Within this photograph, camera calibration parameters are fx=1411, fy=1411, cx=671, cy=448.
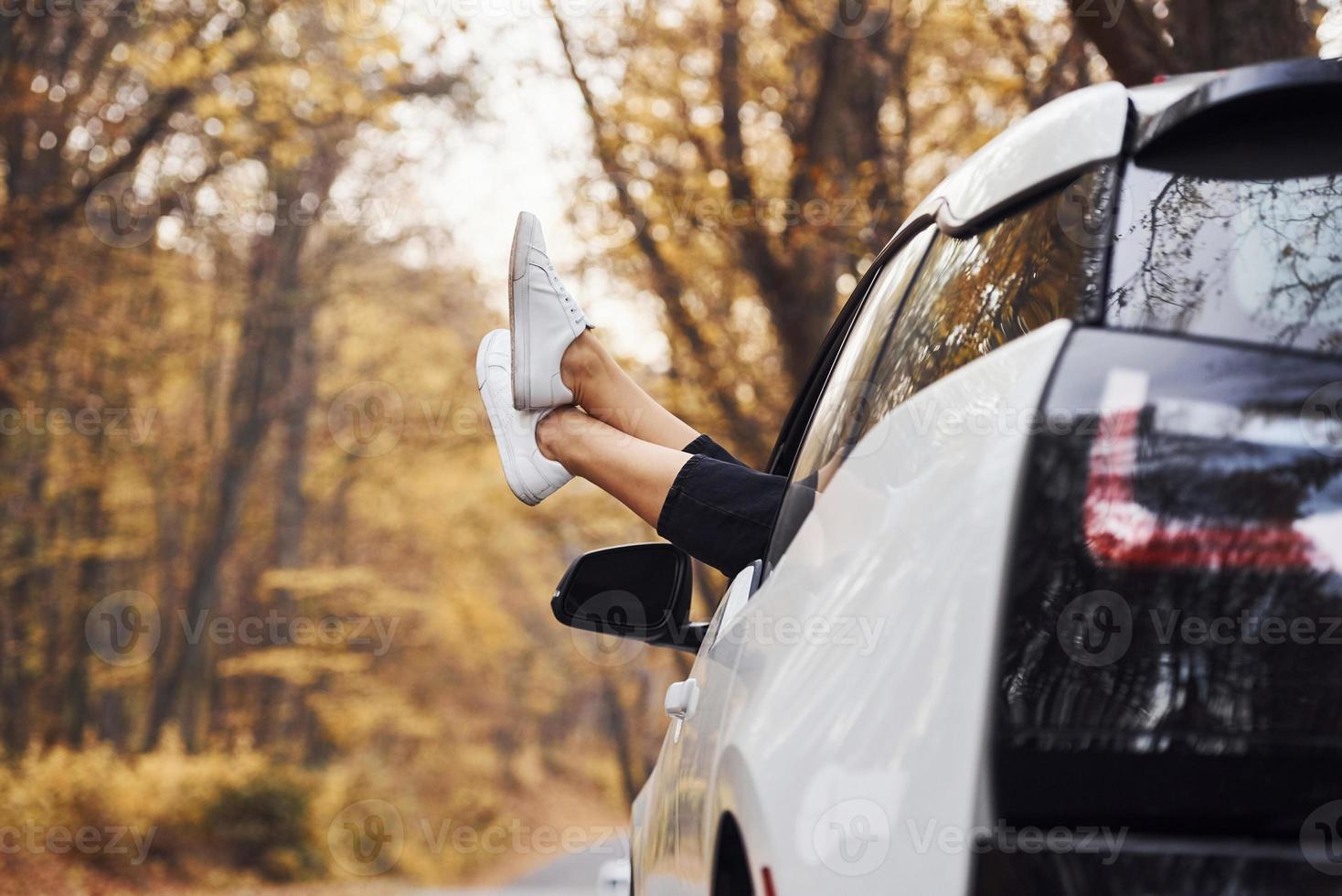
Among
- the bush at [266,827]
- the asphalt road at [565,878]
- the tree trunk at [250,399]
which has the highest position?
the tree trunk at [250,399]

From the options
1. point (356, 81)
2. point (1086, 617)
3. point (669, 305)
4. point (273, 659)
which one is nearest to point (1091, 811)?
point (1086, 617)

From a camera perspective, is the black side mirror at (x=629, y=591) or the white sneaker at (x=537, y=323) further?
the white sneaker at (x=537, y=323)

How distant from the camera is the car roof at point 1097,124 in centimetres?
154

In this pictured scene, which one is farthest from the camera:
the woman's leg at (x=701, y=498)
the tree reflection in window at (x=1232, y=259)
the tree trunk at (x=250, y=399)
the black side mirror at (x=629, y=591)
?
the tree trunk at (x=250, y=399)

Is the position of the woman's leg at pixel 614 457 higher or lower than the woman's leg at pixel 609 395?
lower

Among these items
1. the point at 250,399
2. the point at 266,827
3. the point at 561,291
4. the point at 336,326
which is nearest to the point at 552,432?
the point at 561,291

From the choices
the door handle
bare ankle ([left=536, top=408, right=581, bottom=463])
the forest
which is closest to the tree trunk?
the forest

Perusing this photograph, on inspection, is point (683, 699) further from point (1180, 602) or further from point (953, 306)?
point (1180, 602)

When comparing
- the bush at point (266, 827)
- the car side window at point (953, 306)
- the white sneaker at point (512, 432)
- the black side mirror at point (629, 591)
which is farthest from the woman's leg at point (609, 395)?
the bush at point (266, 827)

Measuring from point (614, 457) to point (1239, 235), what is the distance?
1828 mm

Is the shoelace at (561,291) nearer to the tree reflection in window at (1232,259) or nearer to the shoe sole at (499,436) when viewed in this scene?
the shoe sole at (499,436)

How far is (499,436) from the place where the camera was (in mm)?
3812

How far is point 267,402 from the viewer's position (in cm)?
2291

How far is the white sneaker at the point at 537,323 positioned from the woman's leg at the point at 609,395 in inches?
1.3
